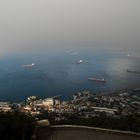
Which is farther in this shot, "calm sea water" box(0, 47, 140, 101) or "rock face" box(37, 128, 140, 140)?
"calm sea water" box(0, 47, 140, 101)

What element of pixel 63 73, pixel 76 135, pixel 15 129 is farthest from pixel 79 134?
pixel 63 73

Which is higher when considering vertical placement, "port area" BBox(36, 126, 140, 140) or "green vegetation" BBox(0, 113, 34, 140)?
"green vegetation" BBox(0, 113, 34, 140)

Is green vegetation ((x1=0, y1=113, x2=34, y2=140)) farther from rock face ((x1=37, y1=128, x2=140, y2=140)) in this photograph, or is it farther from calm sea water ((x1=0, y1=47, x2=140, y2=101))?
calm sea water ((x1=0, y1=47, x2=140, y2=101))

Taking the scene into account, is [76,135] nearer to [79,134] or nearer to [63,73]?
[79,134]

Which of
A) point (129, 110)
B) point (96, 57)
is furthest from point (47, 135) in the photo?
point (96, 57)

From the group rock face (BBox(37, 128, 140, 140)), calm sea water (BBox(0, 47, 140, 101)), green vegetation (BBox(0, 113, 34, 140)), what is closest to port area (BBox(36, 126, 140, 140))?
rock face (BBox(37, 128, 140, 140))

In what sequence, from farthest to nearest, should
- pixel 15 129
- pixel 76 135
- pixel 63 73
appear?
1. pixel 63 73
2. pixel 76 135
3. pixel 15 129

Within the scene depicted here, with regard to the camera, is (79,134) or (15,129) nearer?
(15,129)
